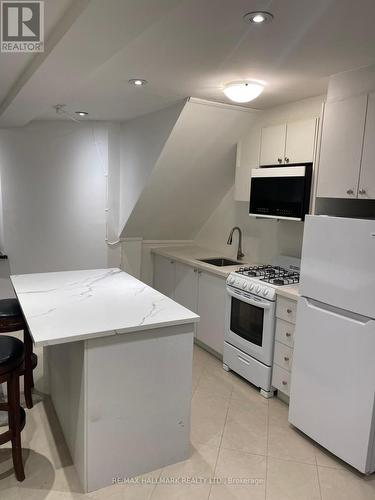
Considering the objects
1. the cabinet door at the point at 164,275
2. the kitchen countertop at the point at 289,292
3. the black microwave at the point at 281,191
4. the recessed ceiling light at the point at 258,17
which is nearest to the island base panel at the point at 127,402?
the kitchen countertop at the point at 289,292

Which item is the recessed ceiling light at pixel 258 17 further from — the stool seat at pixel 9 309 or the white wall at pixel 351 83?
the stool seat at pixel 9 309

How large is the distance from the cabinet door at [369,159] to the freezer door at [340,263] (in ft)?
0.92

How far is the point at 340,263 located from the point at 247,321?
115 cm

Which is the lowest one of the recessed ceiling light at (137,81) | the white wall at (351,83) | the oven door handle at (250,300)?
the oven door handle at (250,300)

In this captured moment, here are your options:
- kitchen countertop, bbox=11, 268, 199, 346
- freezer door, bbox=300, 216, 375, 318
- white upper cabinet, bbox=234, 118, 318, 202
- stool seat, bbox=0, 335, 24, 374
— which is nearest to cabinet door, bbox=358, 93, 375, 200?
freezer door, bbox=300, 216, 375, 318

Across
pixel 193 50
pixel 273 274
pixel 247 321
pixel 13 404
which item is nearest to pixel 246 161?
pixel 273 274

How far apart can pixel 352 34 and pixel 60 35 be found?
140 centimetres

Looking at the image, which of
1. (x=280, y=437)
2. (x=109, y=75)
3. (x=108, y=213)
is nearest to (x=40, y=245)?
(x=108, y=213)

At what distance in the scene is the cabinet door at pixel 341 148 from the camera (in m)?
2.30

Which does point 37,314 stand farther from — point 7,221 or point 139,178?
point 7,221

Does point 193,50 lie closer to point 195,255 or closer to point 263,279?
point 263,279

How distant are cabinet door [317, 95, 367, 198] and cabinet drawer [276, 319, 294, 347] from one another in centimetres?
98

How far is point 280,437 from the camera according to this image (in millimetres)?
2521

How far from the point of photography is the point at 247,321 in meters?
3.14
